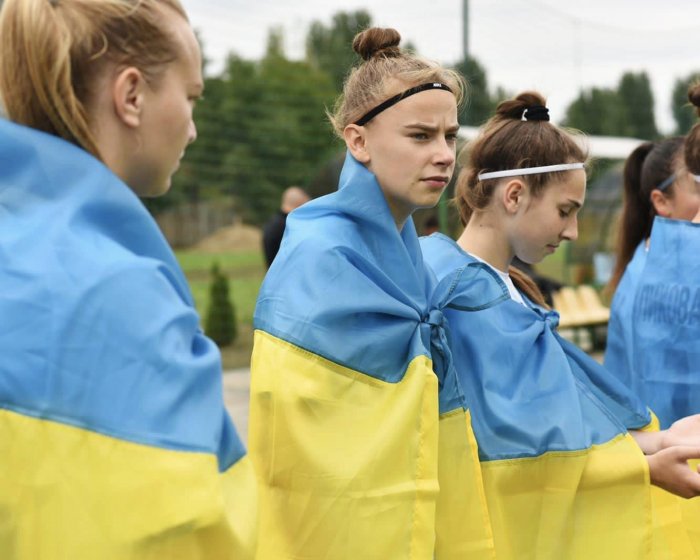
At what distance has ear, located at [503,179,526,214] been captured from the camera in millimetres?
2629

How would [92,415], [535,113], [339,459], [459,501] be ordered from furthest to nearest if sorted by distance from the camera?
1. [535,113]
2. [459,501]
3. [339,459]
4. [92,415]

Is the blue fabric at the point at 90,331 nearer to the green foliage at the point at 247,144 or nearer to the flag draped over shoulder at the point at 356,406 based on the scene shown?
the flag draped over shoulder at the point at 356,406

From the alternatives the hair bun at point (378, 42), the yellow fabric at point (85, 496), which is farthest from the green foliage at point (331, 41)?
the yellow fabric at point (85, 496)

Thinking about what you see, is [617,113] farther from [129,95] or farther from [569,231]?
[129,95]

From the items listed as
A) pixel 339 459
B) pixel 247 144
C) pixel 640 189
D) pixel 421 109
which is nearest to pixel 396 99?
pixel 421 109

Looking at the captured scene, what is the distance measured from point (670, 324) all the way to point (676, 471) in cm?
74

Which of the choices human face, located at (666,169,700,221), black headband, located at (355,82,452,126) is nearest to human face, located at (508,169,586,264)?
black headband, located at (355,82,452,126)

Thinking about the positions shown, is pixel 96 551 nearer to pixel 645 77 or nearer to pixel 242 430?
pixel 242 430

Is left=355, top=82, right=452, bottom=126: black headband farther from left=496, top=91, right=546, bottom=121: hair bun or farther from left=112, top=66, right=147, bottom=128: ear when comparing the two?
left=112, top=66, right=147, bottom=128: ear

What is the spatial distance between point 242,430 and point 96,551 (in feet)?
17.5

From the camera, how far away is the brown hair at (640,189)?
3699mm

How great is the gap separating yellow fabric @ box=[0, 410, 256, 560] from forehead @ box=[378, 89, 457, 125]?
4.32 feet

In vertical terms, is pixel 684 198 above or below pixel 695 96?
Answer: below

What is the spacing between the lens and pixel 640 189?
3.84m
